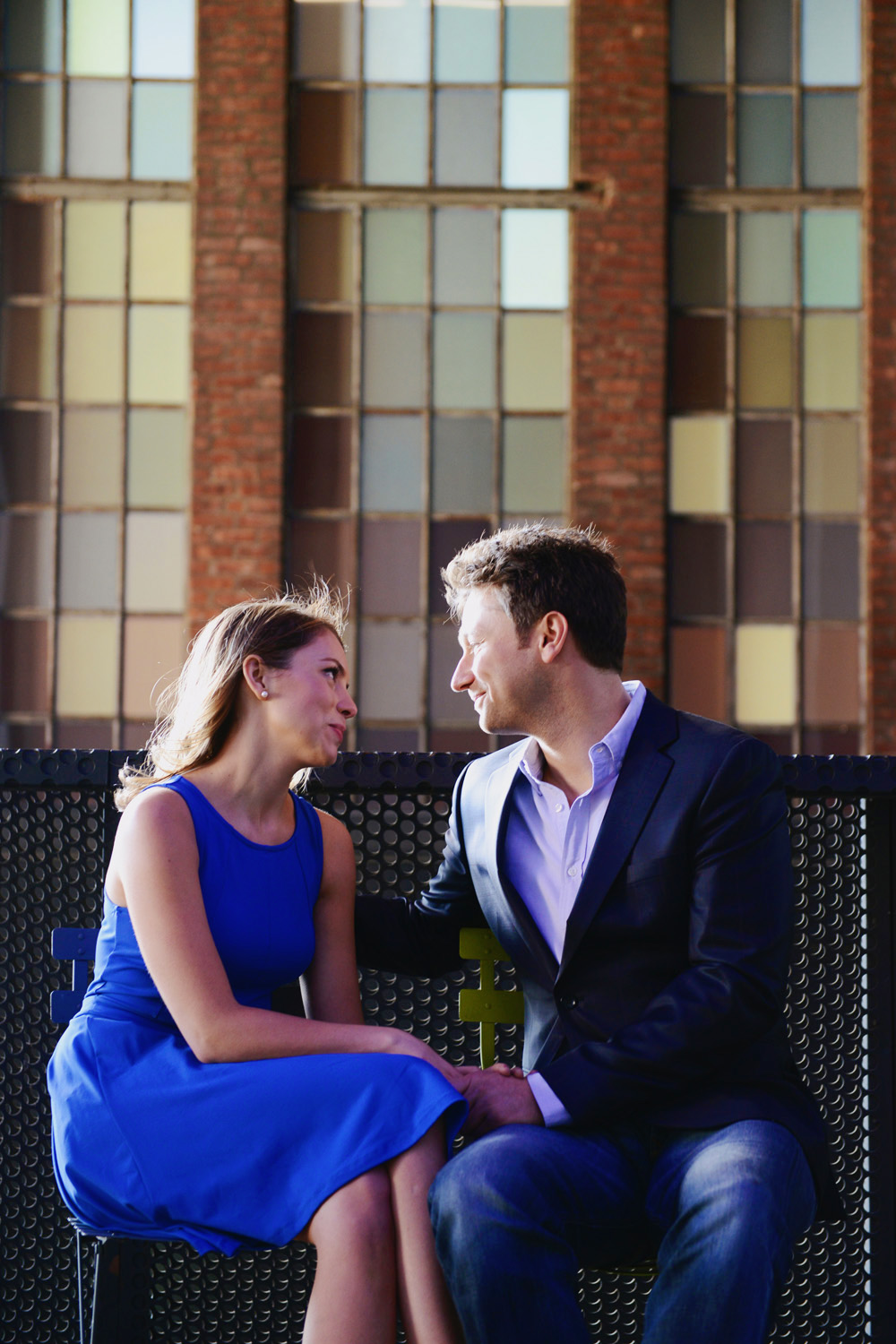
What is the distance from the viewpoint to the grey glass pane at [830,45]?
28.1ft

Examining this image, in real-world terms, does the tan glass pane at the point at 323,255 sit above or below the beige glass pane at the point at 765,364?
above

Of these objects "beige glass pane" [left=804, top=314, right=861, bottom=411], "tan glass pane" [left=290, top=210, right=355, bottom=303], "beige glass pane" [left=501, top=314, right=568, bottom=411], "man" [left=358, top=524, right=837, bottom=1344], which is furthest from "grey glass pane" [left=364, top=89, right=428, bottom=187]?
"man" [left=358, top=524, right=837, bottom=1344]

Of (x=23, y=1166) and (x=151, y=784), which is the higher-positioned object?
(x=151, y=784)

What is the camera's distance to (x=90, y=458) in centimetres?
841

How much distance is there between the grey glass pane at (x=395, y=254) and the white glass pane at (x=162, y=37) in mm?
1580

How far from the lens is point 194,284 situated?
8.28 metres

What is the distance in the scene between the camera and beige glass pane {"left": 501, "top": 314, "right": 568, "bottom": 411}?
334 inches

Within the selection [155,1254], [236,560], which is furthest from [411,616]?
[155,1254]

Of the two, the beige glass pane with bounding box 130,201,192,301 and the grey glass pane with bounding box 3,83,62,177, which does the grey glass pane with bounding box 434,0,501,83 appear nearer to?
the beige glass pane with bounding box 130,201,192,301

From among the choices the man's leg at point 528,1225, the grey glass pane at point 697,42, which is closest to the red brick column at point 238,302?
the grey glass pane at point 697,42

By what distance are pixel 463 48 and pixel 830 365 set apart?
3.20 m

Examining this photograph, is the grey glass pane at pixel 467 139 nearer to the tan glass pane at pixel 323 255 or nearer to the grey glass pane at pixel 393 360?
the tan glass pane at pixel 323 255

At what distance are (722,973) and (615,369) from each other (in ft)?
22.3

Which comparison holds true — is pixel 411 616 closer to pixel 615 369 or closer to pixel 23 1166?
pixel 615 369
